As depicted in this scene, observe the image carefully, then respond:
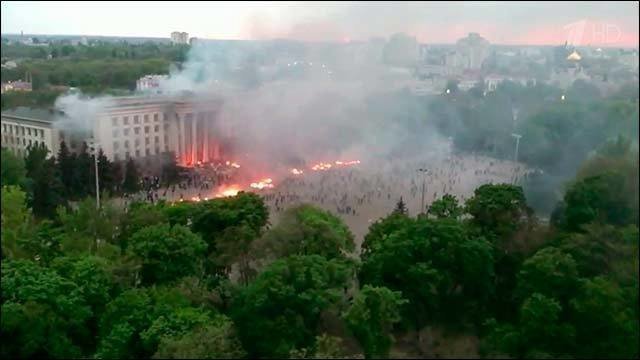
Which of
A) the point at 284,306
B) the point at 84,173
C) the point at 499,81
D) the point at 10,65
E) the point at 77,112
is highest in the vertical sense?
the point at 10,65

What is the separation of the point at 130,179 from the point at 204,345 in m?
7.48

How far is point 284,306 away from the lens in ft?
15.7

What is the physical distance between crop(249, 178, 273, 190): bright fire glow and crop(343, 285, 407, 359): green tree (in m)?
7.36

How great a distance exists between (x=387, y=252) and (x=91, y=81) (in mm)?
8195

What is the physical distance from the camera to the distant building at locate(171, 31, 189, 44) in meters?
9.70

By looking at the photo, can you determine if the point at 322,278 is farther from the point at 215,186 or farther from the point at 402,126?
the point at 402,126

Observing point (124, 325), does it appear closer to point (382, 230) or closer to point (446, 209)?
point (382, 230)

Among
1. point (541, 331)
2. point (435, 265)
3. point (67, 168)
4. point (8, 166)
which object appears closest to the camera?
point (541, 331)

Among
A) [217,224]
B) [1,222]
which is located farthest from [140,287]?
[1,222]

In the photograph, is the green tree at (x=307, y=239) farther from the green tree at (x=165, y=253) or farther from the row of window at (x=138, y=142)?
the row of window at (x=138, y=142)

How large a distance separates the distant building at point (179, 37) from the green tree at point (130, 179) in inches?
90.8

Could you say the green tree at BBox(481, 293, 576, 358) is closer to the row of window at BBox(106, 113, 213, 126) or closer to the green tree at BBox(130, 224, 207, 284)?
the green tree at BBox(130, 224, 207, 284)

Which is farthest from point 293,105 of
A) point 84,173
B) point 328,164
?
point 84,173

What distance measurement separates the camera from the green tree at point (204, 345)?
4.17 meters
